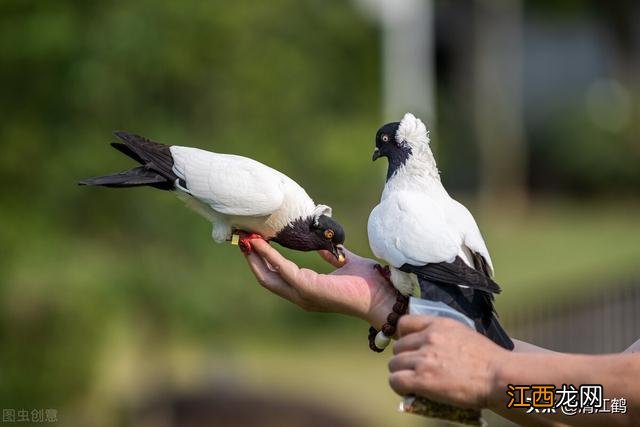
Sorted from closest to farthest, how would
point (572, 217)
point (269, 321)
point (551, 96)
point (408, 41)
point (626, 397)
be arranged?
point (626, 397) → point (269, 321) → point (408, 41) → point (572, 217) → point (551, 96)

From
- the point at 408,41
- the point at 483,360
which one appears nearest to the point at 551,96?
the point at 408,41

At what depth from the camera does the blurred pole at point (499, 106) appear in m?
25.7

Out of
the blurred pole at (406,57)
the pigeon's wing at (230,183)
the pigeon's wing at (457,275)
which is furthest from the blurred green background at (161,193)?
the blurred pole at (406,57)

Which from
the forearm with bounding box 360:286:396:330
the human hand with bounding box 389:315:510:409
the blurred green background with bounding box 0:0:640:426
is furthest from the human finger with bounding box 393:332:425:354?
the blurred green background with bounding box 0:0:640:426

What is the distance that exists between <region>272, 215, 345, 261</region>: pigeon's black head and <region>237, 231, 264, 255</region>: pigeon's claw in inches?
3.2

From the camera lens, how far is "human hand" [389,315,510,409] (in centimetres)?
292

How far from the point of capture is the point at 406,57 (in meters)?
19.4

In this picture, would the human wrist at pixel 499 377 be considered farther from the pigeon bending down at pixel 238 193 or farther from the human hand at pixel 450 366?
the pigeon bending down at pixel 238 193

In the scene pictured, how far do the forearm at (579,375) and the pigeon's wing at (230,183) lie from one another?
1.00 meters

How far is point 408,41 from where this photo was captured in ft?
64.8

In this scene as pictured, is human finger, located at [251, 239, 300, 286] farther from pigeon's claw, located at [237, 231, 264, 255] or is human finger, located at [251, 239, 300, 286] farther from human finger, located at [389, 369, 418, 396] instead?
human finger, located at [389, 369, 418, 396]

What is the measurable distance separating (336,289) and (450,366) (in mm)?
→ 520

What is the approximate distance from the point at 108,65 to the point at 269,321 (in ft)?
22.3

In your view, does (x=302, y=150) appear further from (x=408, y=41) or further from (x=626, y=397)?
(x=408, y=41)
